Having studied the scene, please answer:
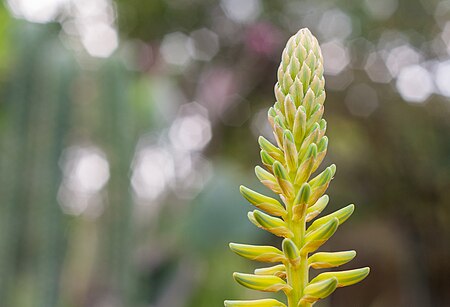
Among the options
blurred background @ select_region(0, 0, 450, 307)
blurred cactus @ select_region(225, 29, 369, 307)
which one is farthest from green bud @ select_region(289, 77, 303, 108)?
blurred background @ select_region(0, 0, 450, 307)

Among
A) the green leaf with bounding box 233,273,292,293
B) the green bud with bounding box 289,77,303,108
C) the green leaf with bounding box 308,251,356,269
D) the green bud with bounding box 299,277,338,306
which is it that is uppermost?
the green bud with bounding box 289,77,303,108

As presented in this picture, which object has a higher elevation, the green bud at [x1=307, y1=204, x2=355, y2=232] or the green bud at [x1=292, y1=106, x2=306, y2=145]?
the green bud at [x1=292, y1=106, x2=306, y2=145]

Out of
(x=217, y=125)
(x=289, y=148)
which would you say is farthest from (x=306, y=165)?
(x=217, y=125)

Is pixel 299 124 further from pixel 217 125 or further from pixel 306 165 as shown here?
pixel 217 125

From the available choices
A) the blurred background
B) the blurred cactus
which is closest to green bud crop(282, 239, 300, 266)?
the blurred cactus

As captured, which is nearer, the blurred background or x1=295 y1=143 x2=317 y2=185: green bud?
x1=295 y1=143 x2=317 y2=185: green bud

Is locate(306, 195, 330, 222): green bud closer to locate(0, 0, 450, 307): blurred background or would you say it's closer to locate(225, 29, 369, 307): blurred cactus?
locate(225, 29, 369, 307): blurred cactus

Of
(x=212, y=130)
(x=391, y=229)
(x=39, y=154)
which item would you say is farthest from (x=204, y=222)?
(x=391, y=229)
